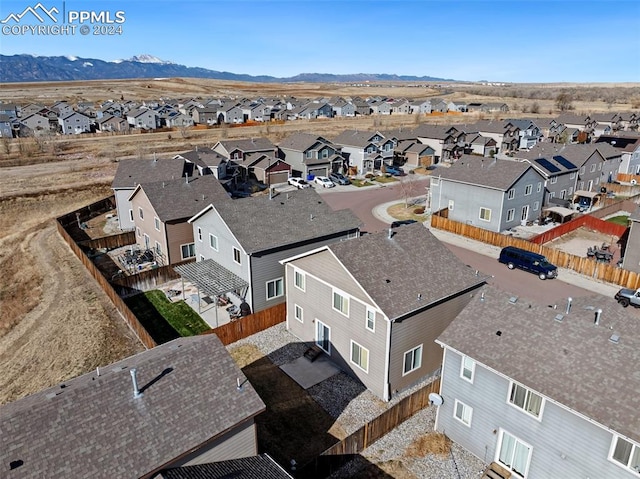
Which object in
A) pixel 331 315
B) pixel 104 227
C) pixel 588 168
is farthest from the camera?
pixel 588 168

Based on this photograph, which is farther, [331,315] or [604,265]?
[604,265]

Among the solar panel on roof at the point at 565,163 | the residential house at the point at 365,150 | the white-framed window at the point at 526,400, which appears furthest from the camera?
the residential house at the point at 365,150

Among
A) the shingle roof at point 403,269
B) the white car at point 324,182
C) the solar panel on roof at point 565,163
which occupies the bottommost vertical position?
the white car at point 324,182

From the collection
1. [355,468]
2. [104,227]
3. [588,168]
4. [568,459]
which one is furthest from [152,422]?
[588,168]

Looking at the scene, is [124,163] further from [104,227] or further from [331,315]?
[331,315]

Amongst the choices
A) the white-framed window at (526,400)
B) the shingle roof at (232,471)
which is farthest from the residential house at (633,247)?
the shingle roof at (232,471)

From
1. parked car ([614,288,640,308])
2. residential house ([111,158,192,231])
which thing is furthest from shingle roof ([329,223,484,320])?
residential house ([111,158,192,231])

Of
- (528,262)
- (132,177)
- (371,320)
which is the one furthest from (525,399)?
(132,177)

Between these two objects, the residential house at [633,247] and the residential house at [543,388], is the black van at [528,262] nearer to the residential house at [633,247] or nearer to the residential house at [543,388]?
the residential house at [633,247]
